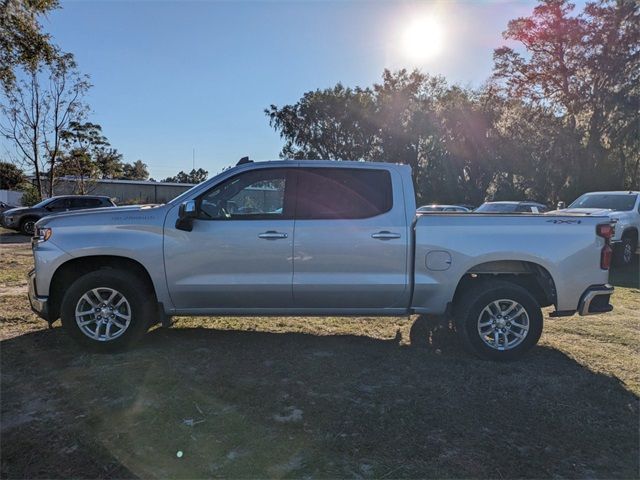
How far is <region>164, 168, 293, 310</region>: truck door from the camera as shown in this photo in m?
4.93

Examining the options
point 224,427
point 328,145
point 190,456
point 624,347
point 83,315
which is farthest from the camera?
point 328,145

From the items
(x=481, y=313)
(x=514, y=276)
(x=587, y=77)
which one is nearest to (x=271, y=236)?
(x=481, y=313)

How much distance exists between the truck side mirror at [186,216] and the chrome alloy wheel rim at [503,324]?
3.07 m

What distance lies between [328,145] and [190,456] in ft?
134

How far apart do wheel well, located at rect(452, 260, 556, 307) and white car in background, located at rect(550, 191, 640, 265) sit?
23.1 ft

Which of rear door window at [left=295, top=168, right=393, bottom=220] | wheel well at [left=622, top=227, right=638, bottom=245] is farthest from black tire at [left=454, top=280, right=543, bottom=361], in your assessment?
wheel well at [left=622, top=227, right=638, bottom=245]

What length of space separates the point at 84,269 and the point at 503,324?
14.3ft

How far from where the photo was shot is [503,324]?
505 cm

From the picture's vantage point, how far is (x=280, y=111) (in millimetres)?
42969

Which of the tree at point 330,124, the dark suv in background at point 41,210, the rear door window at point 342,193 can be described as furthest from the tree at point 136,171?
the rear door window at point 342,193

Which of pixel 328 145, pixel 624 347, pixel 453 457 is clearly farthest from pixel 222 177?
pixel 328 145

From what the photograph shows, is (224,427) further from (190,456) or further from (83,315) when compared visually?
(83,315)

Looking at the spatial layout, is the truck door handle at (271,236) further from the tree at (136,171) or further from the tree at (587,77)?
the tree at (136,171)

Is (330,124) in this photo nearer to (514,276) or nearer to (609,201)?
(609,201)
